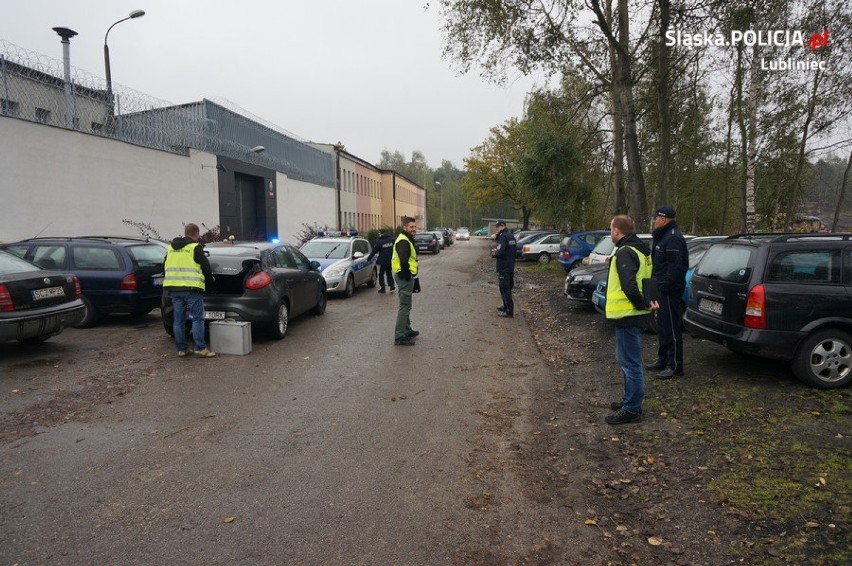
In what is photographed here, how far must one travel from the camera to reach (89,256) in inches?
388

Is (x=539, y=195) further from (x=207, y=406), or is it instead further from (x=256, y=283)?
(x=207, y=406)

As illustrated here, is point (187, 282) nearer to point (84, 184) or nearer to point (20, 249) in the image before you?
point (20, 249)

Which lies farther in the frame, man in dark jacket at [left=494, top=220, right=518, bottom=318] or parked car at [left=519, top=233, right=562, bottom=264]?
parked car at [left=519, top=233, right=562, bottom=264]

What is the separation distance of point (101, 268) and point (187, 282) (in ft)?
11.1

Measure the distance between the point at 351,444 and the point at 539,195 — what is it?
2243cm

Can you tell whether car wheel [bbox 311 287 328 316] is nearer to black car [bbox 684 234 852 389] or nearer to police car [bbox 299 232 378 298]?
police car [bbox 299 232 378 298]

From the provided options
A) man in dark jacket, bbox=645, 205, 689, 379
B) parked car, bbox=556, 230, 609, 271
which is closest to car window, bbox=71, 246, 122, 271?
man in dark jacket, bbox=645, 205, 689, 379

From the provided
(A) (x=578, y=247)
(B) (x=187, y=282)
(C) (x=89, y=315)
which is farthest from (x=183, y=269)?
(A) (x=578, y=247)

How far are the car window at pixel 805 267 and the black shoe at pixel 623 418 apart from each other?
2.18m

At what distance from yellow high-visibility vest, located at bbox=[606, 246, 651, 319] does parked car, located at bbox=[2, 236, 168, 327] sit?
8.33 m

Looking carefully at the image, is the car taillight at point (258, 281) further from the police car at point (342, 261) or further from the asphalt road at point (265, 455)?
the police car at point (342, 261)

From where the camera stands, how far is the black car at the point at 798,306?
18.7 feet

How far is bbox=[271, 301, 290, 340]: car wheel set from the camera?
888 cm

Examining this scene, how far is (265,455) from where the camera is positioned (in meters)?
4.49
